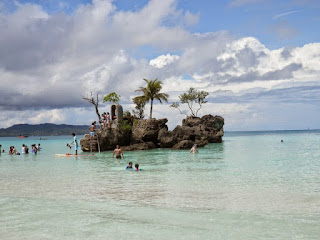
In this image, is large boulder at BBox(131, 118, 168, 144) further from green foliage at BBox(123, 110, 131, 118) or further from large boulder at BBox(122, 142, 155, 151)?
green foliage at BBox(123, 110, 131, 118)

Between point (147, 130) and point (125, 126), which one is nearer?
point (125, 126)

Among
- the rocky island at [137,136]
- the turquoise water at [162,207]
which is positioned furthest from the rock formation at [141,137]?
the turquoise water at [162,207]

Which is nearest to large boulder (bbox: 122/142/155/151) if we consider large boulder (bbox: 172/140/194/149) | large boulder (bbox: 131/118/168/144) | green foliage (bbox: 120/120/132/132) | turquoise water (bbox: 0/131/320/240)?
large boulder (bbox: 131/118/168/144)

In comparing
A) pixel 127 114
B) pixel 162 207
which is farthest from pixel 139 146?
pixel 162 207

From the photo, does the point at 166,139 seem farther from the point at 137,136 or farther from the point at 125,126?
the point at 125,126

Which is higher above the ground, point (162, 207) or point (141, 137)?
point (141, 137)

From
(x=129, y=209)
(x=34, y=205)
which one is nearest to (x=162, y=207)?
(x=129, y=209)

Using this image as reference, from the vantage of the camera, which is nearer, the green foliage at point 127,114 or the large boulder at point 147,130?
the large boulder at point 147,130

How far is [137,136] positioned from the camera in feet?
152

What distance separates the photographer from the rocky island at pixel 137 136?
4188 centimetres

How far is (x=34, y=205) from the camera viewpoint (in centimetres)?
1138

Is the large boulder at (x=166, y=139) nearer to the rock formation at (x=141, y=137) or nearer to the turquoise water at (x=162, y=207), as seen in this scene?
the rock formation at (x=141, y=137)

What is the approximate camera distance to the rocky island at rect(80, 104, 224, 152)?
137 ft

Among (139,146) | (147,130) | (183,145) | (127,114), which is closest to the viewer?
(183,145)
